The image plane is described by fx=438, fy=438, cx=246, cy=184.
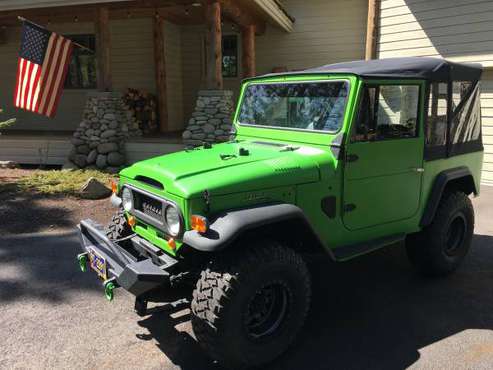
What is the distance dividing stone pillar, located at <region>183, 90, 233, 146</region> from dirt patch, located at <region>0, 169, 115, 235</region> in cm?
247

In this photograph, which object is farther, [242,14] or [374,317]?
[242,14]

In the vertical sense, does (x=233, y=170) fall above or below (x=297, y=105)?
below

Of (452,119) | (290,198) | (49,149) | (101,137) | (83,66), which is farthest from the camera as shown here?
(83,66)

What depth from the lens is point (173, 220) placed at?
2.85 meters

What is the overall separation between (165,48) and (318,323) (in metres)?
9.81

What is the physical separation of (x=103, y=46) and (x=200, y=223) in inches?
303

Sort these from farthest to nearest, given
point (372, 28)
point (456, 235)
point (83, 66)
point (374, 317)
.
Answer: point (83, 66) < point (372, 28) < point (456, 235) < point (374, 317)

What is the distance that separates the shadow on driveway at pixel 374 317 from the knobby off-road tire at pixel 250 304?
0.23 m

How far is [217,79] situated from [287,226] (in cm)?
599

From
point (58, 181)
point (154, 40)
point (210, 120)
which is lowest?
point (58, 181)

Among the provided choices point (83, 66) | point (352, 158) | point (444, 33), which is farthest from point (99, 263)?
point (83, 66)

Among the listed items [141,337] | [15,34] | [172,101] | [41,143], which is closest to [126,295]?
[141,337]

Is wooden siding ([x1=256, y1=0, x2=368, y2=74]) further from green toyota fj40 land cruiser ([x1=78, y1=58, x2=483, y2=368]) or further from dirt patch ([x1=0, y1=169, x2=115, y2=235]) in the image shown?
green toyota fj40 land cruiser ([x1=78, y1=58, x2=483, y2=368])

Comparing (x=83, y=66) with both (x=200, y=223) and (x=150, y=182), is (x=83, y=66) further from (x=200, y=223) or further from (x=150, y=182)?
(x=200, y=223)
